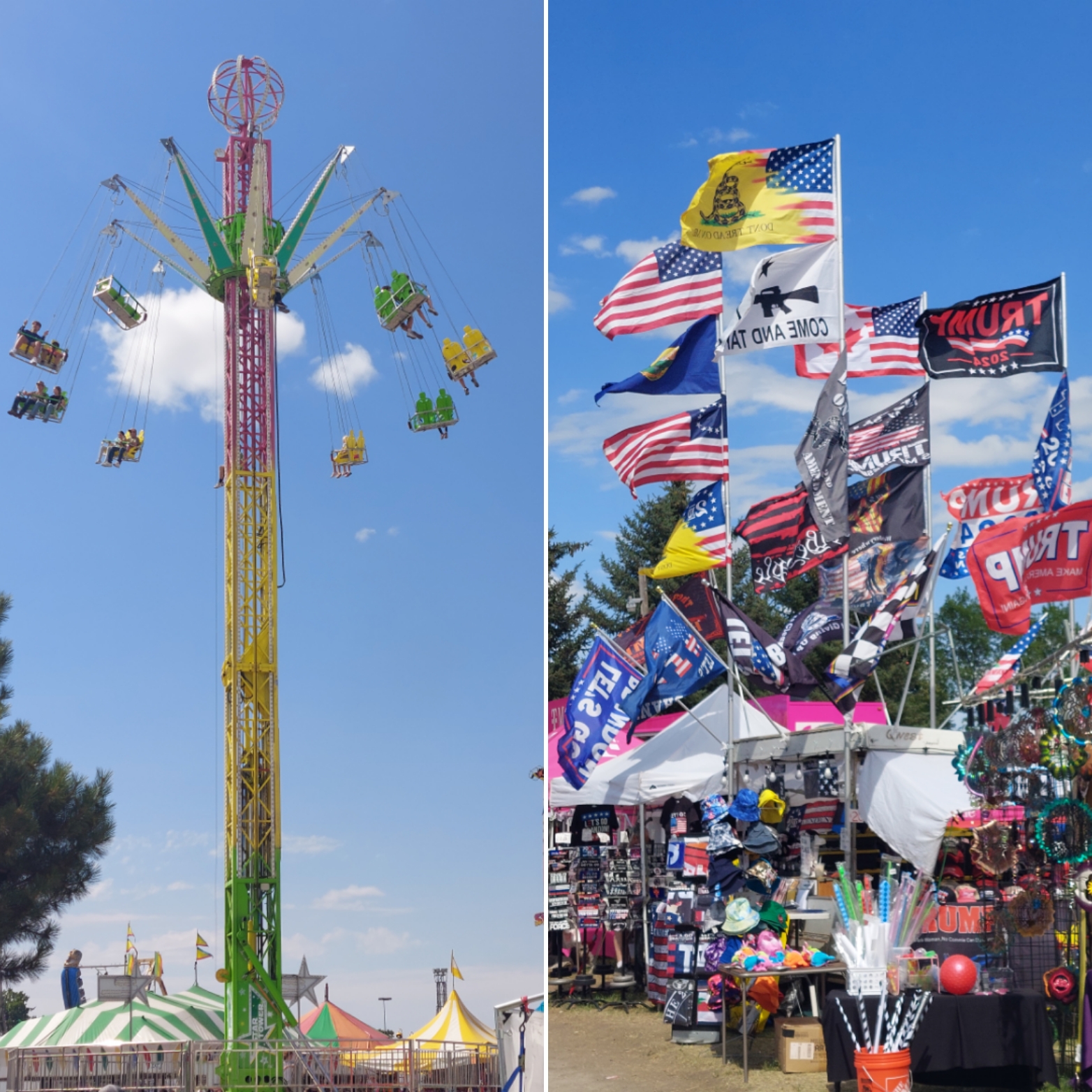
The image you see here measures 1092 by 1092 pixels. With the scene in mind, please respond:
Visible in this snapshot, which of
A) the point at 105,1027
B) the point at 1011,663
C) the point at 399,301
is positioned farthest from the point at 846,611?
the point at 105,1027

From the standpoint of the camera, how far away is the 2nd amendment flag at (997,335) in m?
14.6

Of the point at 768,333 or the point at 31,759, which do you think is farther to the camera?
the point at 31,759

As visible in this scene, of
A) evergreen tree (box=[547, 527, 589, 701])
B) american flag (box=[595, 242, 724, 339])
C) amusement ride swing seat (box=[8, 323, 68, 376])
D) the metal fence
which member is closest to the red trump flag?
american flag (box=[595, 242, 724, 339])

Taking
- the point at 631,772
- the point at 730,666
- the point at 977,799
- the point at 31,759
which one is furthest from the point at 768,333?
the point at 31,759

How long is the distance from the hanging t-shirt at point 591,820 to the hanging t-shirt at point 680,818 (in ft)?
4.03

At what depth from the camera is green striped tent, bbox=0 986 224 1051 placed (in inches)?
902

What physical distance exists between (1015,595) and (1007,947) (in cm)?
315

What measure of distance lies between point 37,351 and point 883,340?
15127mm

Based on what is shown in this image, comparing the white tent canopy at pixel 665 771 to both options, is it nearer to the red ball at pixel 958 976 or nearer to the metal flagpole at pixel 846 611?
the metal flagpole at pixel 846 611

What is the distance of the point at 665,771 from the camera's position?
686 inches

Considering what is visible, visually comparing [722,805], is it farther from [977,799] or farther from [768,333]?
[768,333]

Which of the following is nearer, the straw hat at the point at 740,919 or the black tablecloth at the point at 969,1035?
the black tablecloth at the point at 969,1035

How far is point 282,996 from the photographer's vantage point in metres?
24.1

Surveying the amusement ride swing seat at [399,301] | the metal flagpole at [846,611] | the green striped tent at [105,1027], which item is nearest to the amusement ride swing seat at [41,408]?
the amusement ride swing seat at [399,301]
